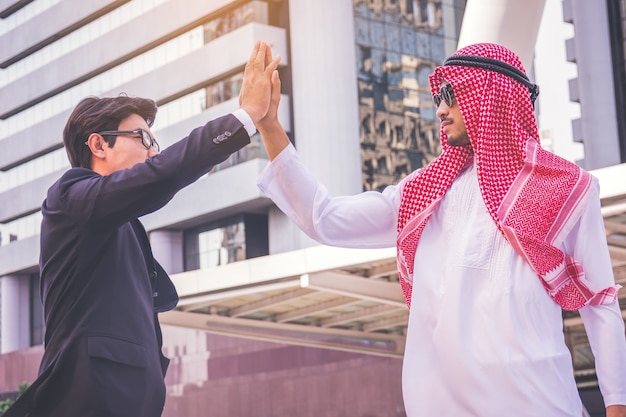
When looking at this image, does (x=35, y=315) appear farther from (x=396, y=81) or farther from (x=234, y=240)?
(x=396, y=81)

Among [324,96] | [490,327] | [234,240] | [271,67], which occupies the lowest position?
[490,327]

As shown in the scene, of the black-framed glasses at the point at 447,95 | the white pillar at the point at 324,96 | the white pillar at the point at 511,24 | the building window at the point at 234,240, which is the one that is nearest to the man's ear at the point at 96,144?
the black-framed glasses at the point at 447,95

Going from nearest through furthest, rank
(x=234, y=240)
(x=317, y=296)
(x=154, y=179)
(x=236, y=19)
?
(x=154, y=179) < (x=317, y=296) < (x=234, y=240) < (x=236, y=19)

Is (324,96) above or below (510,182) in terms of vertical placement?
above

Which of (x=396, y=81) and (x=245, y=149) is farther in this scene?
(x=396, y=81)

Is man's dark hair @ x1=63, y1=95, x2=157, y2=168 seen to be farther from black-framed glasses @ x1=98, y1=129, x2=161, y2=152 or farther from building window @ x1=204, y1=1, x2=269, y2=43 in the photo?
building window @ x1=204, y1=1, x2=269, y2=43

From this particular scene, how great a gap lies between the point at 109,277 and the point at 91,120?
61 cm

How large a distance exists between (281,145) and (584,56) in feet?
142

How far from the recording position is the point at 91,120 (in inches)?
149

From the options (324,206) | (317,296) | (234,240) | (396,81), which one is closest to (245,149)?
(234,240)

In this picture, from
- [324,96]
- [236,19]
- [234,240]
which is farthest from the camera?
[236,19]

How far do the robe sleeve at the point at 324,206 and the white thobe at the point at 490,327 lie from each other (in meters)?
0.25

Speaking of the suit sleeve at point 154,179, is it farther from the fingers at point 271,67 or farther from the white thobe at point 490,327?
the white thobe at point 490,327

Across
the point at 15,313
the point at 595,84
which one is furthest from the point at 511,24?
the point at 15,313
